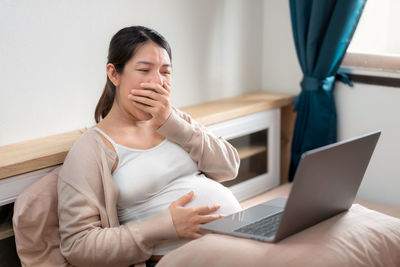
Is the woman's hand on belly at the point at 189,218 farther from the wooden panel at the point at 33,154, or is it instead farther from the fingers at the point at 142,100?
the wooden panel at the point at 33,154

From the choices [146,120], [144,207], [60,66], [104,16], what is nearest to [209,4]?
[104,16]

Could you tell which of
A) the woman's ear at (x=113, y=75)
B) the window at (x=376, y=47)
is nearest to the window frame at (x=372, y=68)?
the window at (x=376, y=47)

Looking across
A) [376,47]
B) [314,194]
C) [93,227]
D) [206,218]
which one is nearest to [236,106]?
[376,47]

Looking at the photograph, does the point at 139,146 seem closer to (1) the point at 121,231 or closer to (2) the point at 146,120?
(2) the point at 146,120

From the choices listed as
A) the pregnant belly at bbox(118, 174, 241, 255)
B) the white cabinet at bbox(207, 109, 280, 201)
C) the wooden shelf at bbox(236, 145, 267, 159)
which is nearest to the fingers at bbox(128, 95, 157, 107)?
the pregnant belly at bbox(118, 174, 241, 255)

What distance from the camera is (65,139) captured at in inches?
77.5

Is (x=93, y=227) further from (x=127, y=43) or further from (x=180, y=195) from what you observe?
→ (x=127, y=43)

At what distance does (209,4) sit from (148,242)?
130 centimetres

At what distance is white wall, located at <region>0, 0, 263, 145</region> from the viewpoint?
1.91 metres

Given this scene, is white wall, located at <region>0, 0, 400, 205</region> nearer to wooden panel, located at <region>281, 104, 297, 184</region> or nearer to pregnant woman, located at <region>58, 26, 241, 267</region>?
wooden panel, located at <region>281, 104, 297, 184</region>

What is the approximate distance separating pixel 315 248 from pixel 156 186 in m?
0.63

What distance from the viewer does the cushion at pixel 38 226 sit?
62.5 inches

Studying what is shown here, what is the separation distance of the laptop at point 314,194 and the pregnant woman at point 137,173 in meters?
0.23

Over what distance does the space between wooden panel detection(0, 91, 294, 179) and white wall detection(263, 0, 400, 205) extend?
5.7 inches
